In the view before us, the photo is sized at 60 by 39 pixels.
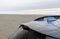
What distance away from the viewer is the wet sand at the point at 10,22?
1.65 metres

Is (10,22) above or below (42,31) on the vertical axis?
below

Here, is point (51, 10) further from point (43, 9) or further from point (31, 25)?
point (31, 25)

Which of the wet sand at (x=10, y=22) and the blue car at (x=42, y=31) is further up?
the blue car at (x=42, y=31)

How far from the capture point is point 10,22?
6.14 ft

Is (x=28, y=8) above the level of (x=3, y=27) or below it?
above

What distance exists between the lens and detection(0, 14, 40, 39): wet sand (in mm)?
1649

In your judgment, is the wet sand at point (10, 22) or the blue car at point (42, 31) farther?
the wet sand at point (10, 22)

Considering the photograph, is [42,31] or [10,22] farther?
[10,22]

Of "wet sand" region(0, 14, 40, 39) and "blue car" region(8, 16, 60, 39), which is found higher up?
"blue car" region(8, 16, 60, 39)

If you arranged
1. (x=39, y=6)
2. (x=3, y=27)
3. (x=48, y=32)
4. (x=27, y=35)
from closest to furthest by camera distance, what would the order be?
(x=48, y=32), (x=27, y=35), (x=3, y=27), (x=39, y=6)

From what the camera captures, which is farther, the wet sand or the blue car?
the wet sand

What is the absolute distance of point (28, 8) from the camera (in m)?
2.05

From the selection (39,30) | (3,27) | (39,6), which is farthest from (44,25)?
(39,6)

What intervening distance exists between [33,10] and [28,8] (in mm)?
95
